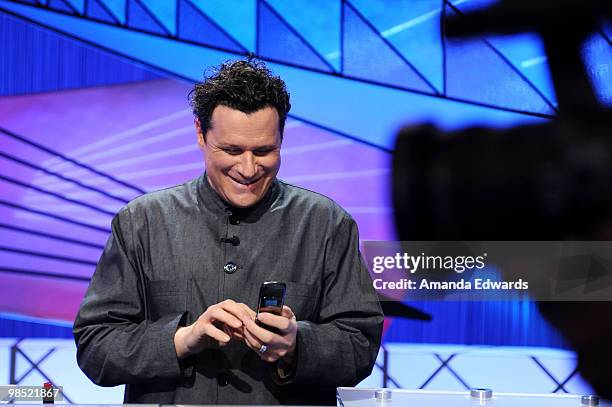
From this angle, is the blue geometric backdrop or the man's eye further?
the blue geometric backdrop

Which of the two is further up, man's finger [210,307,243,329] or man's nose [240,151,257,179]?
man's nose [240,151,257,179]

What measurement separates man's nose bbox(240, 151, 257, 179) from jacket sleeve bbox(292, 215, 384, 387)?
0.95 ft

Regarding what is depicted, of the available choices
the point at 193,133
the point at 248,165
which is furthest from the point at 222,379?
the point at 193,133

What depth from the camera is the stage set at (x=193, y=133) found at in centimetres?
399

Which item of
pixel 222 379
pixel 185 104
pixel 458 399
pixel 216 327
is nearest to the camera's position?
pixel 458 399

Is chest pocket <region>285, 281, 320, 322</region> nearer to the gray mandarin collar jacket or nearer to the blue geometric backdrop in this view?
the gray mandarin collar jacket

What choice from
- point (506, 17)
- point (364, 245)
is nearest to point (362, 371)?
point (364, 245)

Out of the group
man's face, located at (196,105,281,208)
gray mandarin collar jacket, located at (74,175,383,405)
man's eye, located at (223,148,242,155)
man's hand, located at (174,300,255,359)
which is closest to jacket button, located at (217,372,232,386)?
gray mandarin collar jacket, located at (74,175,383,405)

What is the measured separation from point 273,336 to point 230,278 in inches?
12.0

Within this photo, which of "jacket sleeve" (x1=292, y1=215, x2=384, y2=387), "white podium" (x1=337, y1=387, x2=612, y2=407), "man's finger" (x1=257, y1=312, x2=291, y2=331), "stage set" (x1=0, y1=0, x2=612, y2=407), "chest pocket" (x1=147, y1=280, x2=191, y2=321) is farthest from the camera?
"stage set" (x1=0, y1=0, x2=612, y2=407)

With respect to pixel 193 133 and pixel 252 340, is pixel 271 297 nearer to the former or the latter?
pixel 252 340

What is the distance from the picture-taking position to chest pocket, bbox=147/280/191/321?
1.98 metres

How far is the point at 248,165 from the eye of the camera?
1936 millimetres

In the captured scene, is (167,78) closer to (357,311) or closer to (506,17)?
(506,17)
